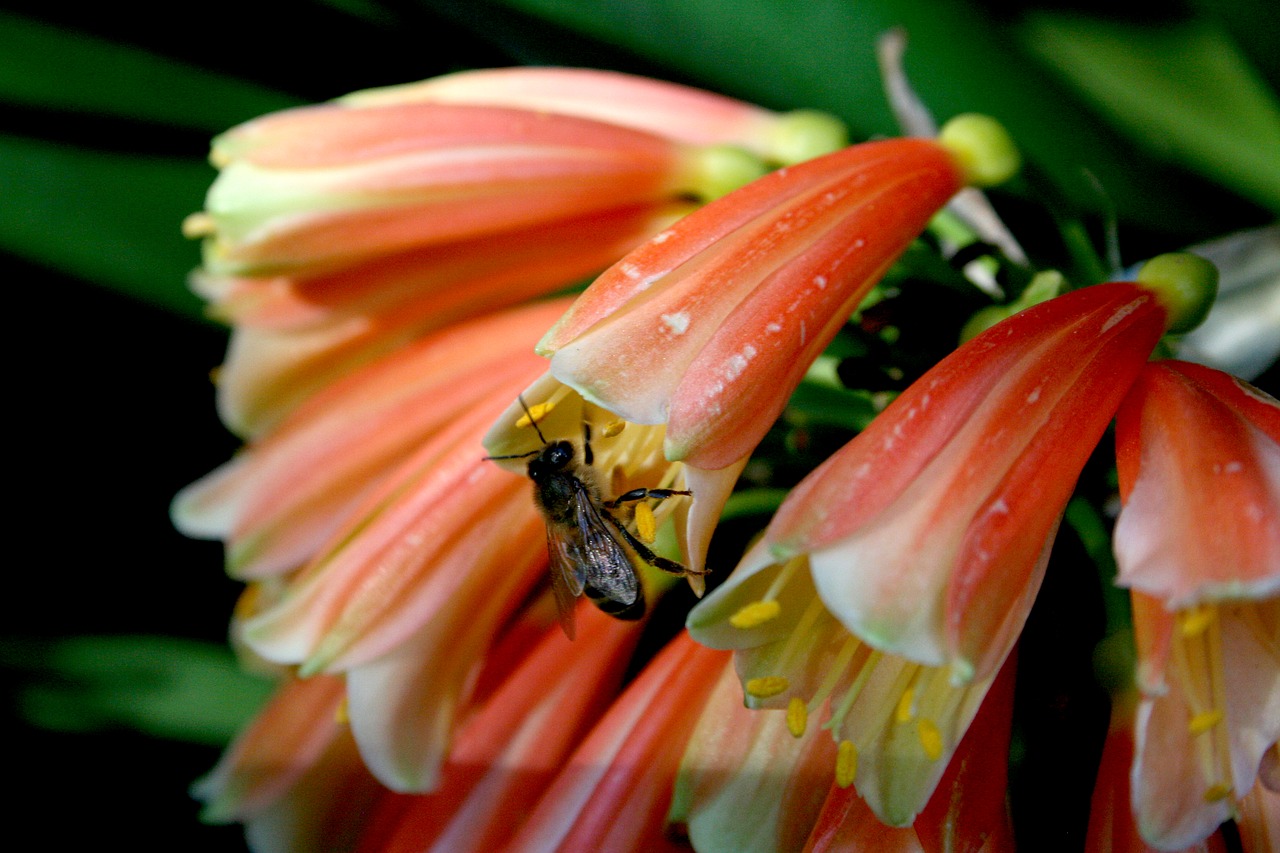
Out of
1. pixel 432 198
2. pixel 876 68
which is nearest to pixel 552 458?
pixel 432 198

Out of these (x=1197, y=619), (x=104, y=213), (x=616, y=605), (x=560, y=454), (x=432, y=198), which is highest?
(x=104, y=213)

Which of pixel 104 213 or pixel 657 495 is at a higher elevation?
pixel 104 213

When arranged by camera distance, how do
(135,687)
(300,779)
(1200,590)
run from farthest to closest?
1. (135,687)
2. (300,779)
3. (1200,590)

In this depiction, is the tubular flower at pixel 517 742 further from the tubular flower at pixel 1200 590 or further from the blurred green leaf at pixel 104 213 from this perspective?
the blurred green leaf at pixel 104 213

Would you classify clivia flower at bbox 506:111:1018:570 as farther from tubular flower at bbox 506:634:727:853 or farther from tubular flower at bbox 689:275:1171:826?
tubular flower at bbox 506:634:727:853

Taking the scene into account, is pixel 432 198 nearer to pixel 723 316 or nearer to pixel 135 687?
pixel 723 316
